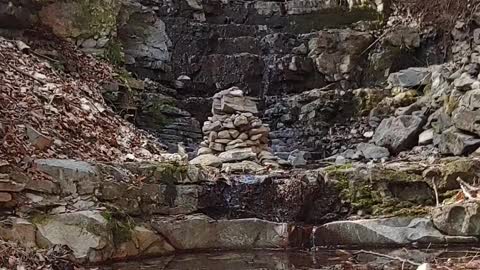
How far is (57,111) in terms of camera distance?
4.78 m

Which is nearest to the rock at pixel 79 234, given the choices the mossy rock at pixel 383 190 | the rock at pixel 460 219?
the mossy rock at pixel 383 190

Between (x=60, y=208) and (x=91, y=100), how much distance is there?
2183mm

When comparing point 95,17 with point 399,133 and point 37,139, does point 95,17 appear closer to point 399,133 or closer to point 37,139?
point 37,139

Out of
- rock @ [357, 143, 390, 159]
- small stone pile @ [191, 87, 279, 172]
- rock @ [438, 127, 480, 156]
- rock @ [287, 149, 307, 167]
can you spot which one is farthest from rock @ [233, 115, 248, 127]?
rock @ [438, 127, 480, 156]

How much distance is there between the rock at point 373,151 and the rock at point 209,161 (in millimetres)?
1950

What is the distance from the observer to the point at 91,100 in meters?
5.59

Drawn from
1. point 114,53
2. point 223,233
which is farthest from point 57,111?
point 114,53

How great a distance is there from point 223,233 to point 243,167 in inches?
43.8

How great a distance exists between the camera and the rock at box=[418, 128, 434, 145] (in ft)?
20.5

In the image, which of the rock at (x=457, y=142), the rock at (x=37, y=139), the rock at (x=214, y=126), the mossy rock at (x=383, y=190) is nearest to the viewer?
the rock at (x=37, y=139)

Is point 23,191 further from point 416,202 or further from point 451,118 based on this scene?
point 451,118

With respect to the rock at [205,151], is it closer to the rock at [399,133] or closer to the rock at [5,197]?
the rock at [399,133]

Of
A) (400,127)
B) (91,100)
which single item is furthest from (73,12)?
(400,127)

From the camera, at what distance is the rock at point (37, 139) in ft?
13.0
